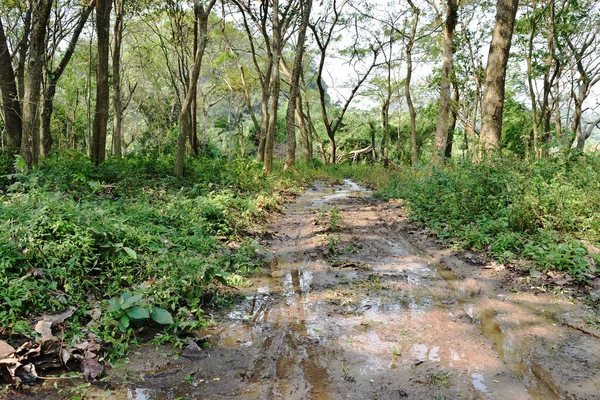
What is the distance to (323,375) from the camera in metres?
3.03

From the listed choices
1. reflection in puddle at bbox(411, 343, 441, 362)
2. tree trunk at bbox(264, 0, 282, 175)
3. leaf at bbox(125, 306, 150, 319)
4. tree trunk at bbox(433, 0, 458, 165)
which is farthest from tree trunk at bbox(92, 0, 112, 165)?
tree trunk at bbox(433, 0, 458, 165)

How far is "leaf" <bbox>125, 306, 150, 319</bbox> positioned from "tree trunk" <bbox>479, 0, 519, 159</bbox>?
8.09m

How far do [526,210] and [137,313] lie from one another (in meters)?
5.45

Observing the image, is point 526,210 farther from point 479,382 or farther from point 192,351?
point 192,351

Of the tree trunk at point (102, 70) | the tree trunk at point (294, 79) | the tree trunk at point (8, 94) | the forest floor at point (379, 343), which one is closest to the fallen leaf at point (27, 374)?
the forest floor at point (379, 343)

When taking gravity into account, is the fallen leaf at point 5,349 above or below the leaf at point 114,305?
below

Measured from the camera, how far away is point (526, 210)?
6121 mm

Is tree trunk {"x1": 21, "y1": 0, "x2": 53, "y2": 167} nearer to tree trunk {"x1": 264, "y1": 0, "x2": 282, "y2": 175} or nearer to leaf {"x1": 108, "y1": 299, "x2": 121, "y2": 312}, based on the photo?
leaf {"x1": 108, "y1": 299, "x2": 121, "y2": 312}

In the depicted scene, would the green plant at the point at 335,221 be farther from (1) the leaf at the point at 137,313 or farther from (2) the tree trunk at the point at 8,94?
(2) the tree trunk at the point at 8,94

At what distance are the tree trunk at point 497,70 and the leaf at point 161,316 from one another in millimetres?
7941

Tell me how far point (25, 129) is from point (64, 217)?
16.4ft

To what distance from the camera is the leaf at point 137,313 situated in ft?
11.2

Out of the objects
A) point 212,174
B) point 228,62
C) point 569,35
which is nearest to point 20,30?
point 228,62

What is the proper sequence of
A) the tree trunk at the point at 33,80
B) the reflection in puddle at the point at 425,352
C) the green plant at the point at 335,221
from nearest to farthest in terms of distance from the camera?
the reflection in puddle at the point at 425,352 → the green plant at the point at 335,221 → the tree trunk at the point at 33,80
